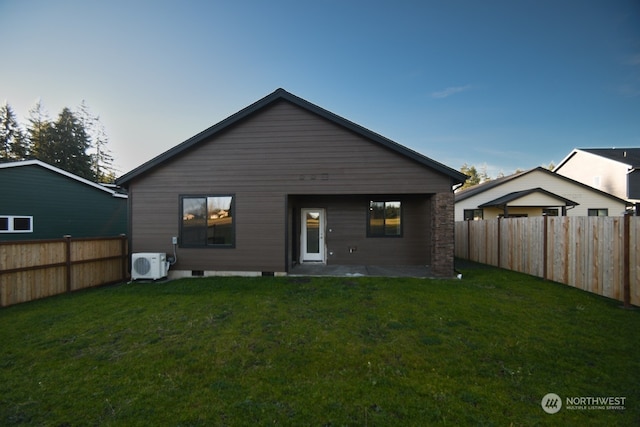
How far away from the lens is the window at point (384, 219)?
10570mm

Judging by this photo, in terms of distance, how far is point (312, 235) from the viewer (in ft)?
36.2

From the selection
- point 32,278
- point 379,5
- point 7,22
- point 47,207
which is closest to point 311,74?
point 379,5

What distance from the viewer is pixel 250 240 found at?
879 centimetres

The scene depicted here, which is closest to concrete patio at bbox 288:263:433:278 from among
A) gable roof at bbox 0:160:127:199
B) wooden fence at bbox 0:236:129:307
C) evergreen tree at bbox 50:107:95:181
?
wooden fence at bbox 0:236:129:307

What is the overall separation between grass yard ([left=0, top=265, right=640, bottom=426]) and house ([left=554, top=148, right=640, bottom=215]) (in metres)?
23.0

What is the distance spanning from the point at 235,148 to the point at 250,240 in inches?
125

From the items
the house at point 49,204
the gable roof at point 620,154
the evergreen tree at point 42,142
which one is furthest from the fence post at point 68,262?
the evergreen tree at point 42,142

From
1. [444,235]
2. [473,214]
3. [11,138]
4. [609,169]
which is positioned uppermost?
[11,138]

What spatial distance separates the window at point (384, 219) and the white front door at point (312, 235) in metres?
1.98

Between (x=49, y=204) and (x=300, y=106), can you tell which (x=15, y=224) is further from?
(x=300, y=106)

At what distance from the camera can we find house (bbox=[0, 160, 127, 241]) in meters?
11.1

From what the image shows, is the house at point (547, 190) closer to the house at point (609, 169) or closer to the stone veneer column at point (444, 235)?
the house at point (609, 169)

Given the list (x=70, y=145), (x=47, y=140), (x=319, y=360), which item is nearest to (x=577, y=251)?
(x=319, y=360)

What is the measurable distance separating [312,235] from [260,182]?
340 cm
